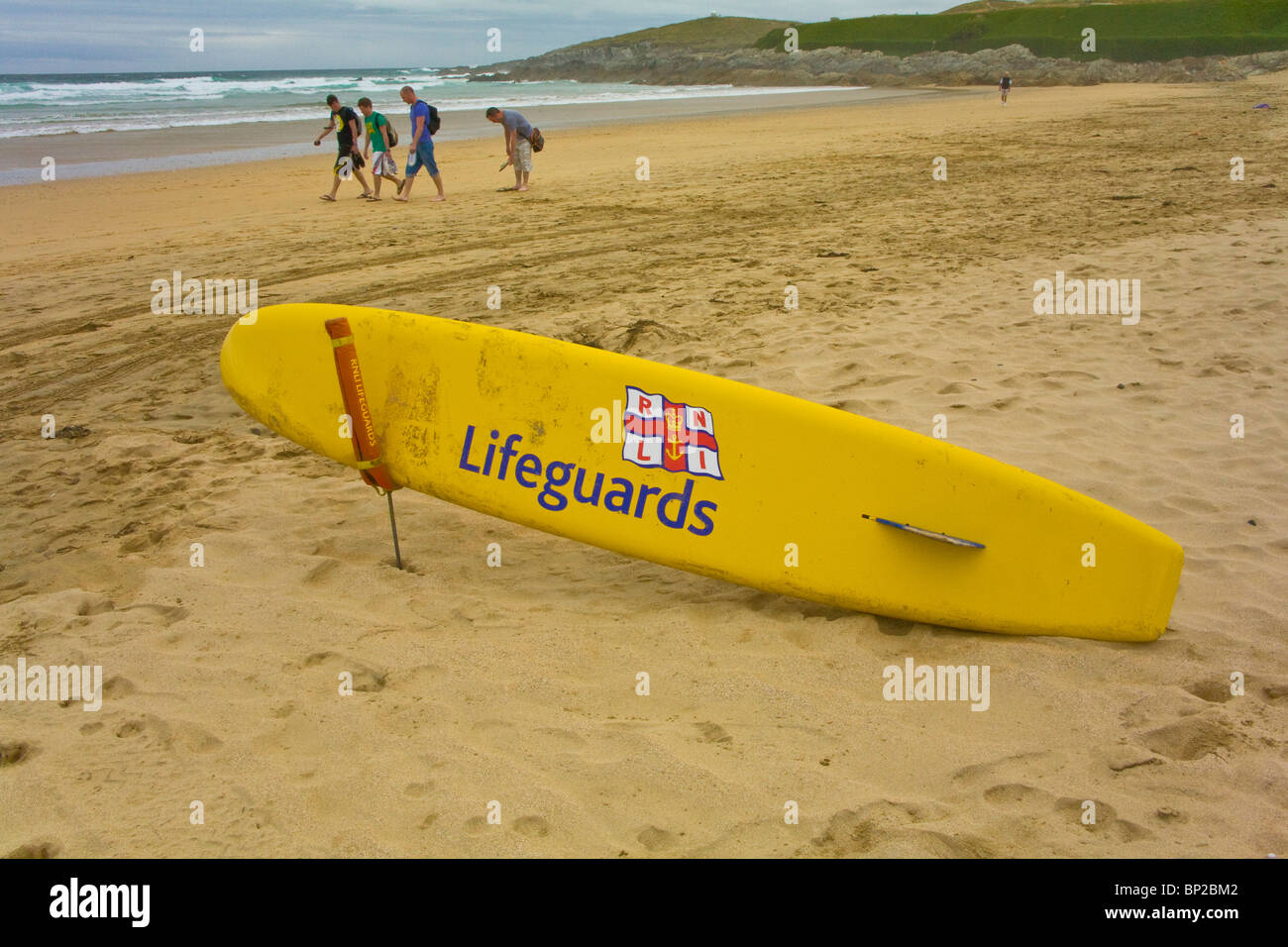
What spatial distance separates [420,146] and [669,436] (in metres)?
9.02

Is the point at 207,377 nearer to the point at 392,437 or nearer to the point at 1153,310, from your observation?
the point at 392,437

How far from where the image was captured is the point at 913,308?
6.00m

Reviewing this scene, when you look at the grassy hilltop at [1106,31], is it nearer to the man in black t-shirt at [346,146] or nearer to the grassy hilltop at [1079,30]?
the grassy hilltop at [1079,30]

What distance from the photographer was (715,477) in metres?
3.16

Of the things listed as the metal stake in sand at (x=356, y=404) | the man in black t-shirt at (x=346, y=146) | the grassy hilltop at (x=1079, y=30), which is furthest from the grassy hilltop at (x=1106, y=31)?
the metal stake in sand at (x=356, y=404)

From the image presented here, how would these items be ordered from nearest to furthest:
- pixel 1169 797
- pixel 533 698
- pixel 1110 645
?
pixel 1169 797 < pixel 533 698 < pixel 1110 645

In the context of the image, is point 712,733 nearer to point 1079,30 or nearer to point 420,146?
point 420,146

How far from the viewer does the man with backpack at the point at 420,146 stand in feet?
35.0

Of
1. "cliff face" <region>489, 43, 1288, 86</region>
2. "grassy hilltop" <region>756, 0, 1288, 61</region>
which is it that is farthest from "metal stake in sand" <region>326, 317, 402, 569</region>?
"grassy hilltop" <region>756, 0, 1288, 61</region>

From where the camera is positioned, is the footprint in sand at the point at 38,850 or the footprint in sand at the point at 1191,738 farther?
the footprint in sand at the point at 1191,738

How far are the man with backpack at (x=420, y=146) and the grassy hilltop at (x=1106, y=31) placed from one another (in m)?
46.9

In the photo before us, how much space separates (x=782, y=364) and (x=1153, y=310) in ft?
8.33

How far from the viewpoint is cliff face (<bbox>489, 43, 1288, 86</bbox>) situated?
40.2m

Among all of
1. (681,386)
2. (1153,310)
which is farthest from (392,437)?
(1153,310)
